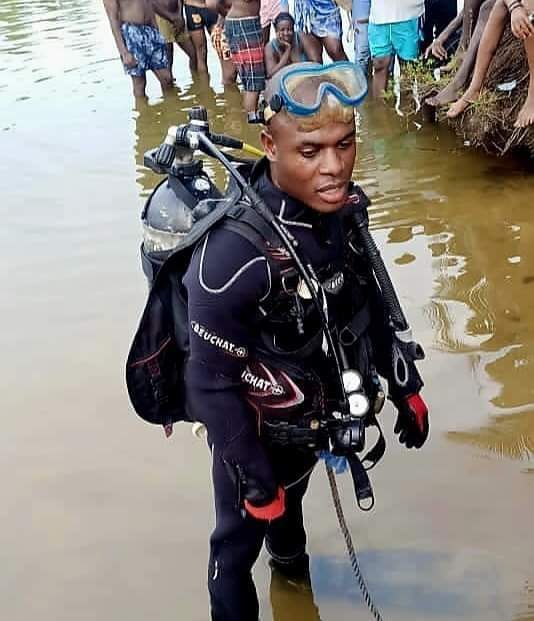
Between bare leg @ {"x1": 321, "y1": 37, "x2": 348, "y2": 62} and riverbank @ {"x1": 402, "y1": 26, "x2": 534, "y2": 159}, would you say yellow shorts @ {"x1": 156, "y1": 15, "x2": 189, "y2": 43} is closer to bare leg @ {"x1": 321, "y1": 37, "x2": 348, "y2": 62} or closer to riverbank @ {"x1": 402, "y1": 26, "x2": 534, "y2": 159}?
bare leg @ {"x1": 321, "y1": 37, "x2": 348, "y2": 62}

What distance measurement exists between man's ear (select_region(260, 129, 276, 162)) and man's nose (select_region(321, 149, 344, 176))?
14 centimetres

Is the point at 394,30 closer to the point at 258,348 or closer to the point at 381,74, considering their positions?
the point at 381,74

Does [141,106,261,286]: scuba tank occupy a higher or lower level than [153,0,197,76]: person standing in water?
higher

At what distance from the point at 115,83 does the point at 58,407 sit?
7.27m

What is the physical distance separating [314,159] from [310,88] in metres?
0.16

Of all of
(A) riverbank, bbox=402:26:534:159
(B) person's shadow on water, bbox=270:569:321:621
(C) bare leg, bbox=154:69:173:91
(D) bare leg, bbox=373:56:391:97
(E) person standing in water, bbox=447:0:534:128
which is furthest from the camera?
(C) bare leg, bbox=154:69:173:91

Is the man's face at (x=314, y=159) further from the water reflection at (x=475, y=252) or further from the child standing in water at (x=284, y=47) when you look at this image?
the child standing in water at (x=284, y=47)

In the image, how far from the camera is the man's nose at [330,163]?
1919 mm

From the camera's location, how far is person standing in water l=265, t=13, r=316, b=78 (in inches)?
314

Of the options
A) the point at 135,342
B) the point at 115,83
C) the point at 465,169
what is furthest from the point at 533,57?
the point at 115,83

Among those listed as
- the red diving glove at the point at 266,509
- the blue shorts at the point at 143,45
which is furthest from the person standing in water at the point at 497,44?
the blue shorts at the point at 143,45

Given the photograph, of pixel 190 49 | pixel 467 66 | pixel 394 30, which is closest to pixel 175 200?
pixel 467 66

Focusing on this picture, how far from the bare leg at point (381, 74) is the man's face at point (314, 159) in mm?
5886

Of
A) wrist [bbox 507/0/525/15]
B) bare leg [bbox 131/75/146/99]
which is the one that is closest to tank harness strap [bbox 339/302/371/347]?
wrist [bbox 507/0/525/15]
